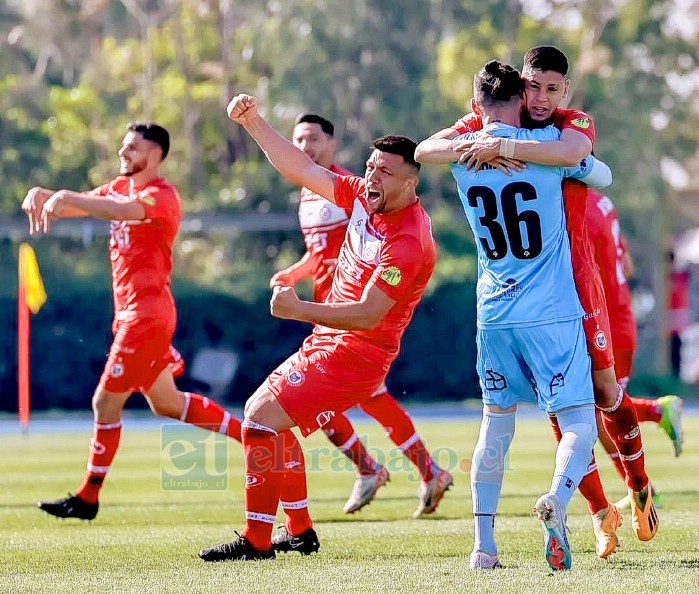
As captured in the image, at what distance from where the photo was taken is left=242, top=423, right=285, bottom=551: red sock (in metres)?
6.53

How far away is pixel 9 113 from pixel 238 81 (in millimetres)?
6142

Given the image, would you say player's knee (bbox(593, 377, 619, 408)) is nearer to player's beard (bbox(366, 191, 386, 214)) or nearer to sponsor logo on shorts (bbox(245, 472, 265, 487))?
player's beard (bbox(366, 191, 386, 214))

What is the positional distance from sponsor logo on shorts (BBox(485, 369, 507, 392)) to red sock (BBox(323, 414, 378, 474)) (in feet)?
9.05

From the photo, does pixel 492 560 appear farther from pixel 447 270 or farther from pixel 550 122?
pixel 447 270

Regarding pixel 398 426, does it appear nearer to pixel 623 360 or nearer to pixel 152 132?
pixel 623 360

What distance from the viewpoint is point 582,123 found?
6.13m

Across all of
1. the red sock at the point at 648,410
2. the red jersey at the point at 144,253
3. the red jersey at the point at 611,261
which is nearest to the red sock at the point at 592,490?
the red jersey at the point at 611,261

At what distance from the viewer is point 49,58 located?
38906 millimetres

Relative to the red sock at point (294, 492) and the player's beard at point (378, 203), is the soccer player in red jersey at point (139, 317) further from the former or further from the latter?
the player's beard at point (378, 203)

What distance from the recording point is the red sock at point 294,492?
22.9 ft

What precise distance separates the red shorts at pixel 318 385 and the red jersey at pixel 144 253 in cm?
230

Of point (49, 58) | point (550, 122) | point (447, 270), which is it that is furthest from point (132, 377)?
point (49, 58)

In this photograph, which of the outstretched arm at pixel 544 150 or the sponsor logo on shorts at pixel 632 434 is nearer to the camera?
the outstretched arm at pixel 544 150

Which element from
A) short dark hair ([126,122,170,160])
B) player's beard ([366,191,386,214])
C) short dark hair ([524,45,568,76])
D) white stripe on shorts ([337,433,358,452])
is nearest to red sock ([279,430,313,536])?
player's beard ([366,191,386,214])
